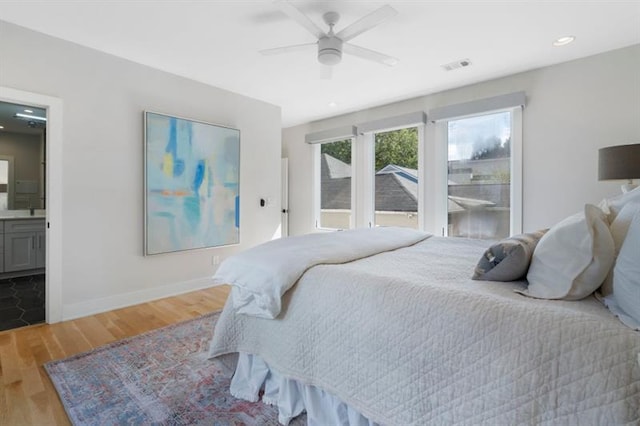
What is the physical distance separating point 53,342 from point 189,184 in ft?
6.05

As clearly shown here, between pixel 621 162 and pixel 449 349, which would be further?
pixel 621 162

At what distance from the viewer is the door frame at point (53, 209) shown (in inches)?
104

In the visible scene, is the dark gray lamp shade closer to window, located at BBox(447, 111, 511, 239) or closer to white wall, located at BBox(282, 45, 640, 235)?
white wall, located at BBox(282, 45, 640, 235)

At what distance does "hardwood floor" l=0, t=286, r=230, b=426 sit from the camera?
1.59 meters

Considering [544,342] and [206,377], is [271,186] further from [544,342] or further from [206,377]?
[544,342]

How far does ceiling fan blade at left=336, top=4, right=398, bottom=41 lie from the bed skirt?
2117 millimetres

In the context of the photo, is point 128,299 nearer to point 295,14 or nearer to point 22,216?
point 22,216

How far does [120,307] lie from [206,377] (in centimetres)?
177

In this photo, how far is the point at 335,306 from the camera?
1.27 m

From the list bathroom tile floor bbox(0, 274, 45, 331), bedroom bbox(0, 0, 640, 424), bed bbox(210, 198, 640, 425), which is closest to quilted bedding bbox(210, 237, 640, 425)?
bed bbox(210, 198, 640, 425)

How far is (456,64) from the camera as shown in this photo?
314cm

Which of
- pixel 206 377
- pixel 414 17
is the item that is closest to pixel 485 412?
pixel 206 377

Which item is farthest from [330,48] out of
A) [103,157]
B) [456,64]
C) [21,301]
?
[21,301]

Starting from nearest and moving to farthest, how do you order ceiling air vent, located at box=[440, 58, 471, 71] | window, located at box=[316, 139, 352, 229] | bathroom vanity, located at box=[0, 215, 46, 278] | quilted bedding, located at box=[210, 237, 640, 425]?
quilted bedding, located at box=[210, 237, 640, 425] → ceiling air vent, located at box=[440, 58, 471, 71] → bathroom vanity, located at box=[0, 215, 46, 278] → window, located at box=[316, 139, 352, 229]
